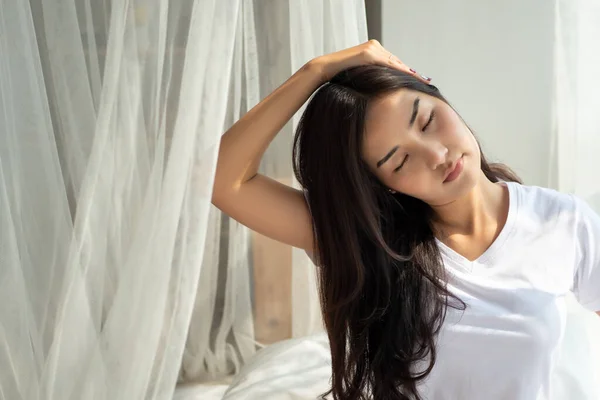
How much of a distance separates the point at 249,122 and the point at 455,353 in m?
0.52

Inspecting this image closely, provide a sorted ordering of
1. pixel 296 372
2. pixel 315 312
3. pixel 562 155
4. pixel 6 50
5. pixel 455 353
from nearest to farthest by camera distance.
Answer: pixel 6 50
pixel 455 353
pixel 296 372
pixel 315 312
pixel 562 155

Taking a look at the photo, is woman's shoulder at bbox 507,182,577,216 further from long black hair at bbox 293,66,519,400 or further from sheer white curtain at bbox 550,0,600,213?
sheer white curtain at bbox 550,0,600,213

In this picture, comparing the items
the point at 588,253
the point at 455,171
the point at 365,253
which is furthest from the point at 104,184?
the point at 588,253

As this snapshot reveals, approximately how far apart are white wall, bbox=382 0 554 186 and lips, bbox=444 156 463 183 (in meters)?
0.81

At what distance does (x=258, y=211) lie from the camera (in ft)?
3.53

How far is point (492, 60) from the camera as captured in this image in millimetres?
1802

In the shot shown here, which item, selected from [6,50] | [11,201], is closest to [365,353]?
[11,201]

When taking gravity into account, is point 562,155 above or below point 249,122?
below

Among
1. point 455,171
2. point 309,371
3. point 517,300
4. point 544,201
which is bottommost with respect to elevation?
point 309,371

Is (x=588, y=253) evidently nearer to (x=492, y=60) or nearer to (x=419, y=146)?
(x=419, y=146)

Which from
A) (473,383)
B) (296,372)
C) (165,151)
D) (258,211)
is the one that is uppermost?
(165,151)

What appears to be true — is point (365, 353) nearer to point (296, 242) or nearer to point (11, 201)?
point (296, 242)

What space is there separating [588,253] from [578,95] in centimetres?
71

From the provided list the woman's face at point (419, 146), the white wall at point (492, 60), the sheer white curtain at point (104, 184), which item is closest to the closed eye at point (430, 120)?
the woman's face at point (419, 146)
